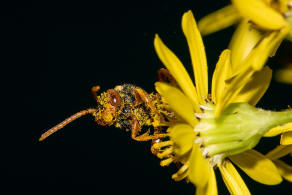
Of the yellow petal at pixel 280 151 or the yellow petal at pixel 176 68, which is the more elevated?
the yellow petal at pixel 176 68

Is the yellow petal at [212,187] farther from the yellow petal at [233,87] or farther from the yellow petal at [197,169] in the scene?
the yellow petal at [233,87]

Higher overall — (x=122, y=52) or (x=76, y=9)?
(x=76, y=9)

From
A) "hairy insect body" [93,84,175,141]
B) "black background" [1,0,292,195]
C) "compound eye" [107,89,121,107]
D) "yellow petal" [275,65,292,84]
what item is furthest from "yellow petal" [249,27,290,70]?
"black background" [1,0,292,195]

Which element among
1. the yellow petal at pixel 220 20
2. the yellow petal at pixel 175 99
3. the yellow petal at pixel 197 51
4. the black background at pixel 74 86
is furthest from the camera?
the black background at pixel 74 86

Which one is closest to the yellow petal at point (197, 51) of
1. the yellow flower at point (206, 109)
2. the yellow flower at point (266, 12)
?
the yellow flower at point (206, 109)

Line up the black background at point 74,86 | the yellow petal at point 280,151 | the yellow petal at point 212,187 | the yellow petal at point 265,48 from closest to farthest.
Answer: the yellow petal at point 265,48 < the yellow petal at point 212,187 < the yellow petal at point 280,151 < the black background at point 74,86

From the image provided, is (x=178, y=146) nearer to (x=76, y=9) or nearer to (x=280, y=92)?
(x=280, y=92)

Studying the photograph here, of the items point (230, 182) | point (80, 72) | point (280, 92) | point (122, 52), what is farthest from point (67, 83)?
point (230, 182)
